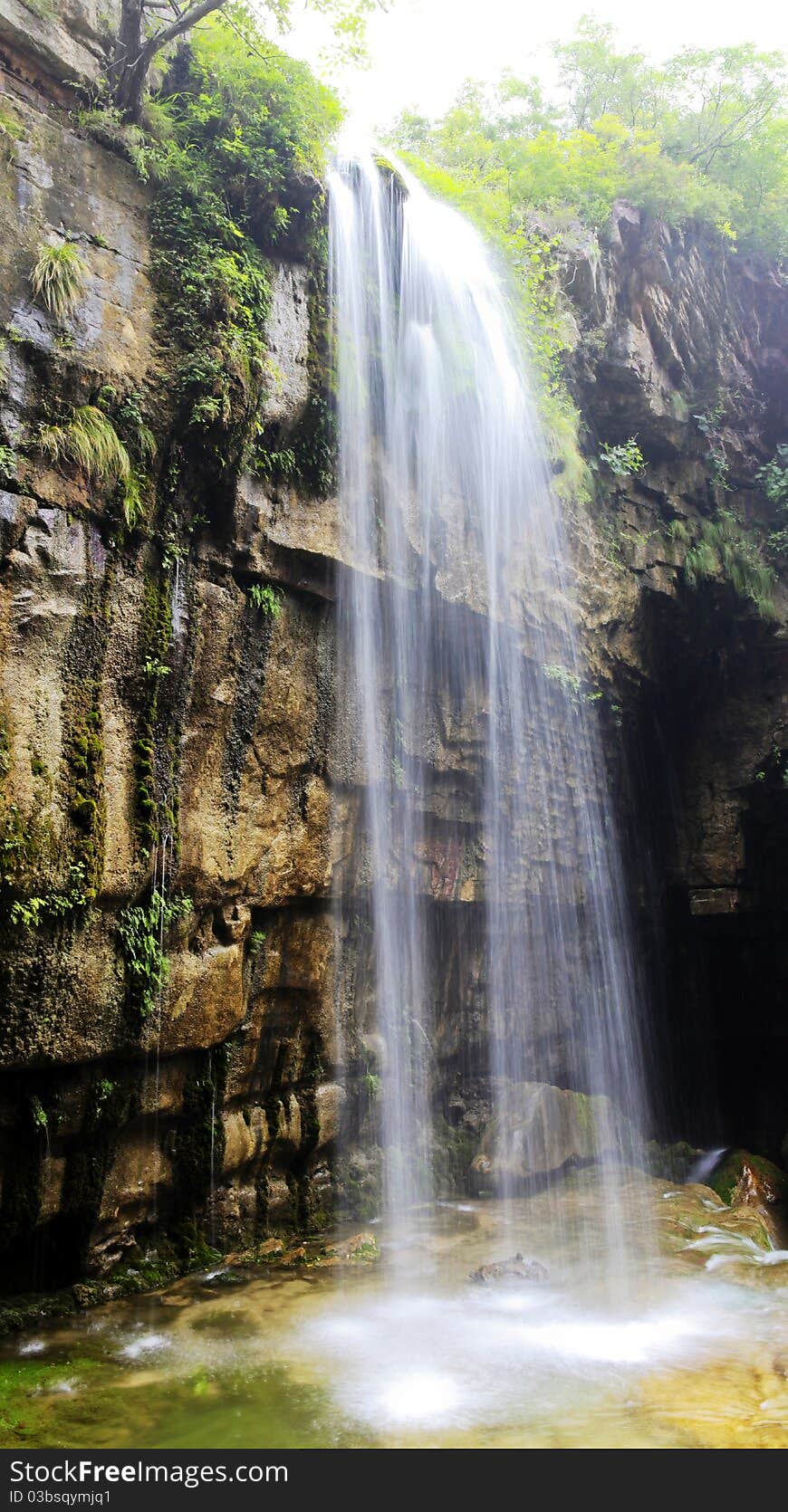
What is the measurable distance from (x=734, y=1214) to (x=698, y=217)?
578 inches

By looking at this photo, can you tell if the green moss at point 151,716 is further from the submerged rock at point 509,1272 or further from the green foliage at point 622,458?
the green foliage at point 622,458

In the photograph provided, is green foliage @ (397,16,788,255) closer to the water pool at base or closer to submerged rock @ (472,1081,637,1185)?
submerged rock @ (472,1081,637,1185)

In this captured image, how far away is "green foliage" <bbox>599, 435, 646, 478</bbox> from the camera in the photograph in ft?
42.6

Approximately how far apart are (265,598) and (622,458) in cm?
685

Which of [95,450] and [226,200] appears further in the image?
[226,200]

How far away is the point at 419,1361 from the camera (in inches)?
250

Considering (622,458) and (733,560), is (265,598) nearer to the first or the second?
(622,458)

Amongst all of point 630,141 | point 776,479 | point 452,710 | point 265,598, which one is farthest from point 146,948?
point 630,141

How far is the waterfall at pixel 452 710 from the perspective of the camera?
396 inches

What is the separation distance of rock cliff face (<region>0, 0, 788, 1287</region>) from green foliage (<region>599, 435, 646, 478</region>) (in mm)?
406

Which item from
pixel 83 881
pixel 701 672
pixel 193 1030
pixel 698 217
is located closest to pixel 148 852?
pixel 83 881

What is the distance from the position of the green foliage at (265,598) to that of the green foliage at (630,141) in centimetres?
698

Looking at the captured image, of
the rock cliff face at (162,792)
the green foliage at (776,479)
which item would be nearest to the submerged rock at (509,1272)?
the rock cliff face at (162,792)

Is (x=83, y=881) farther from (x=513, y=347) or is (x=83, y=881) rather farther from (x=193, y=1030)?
(x=513, y=347)
